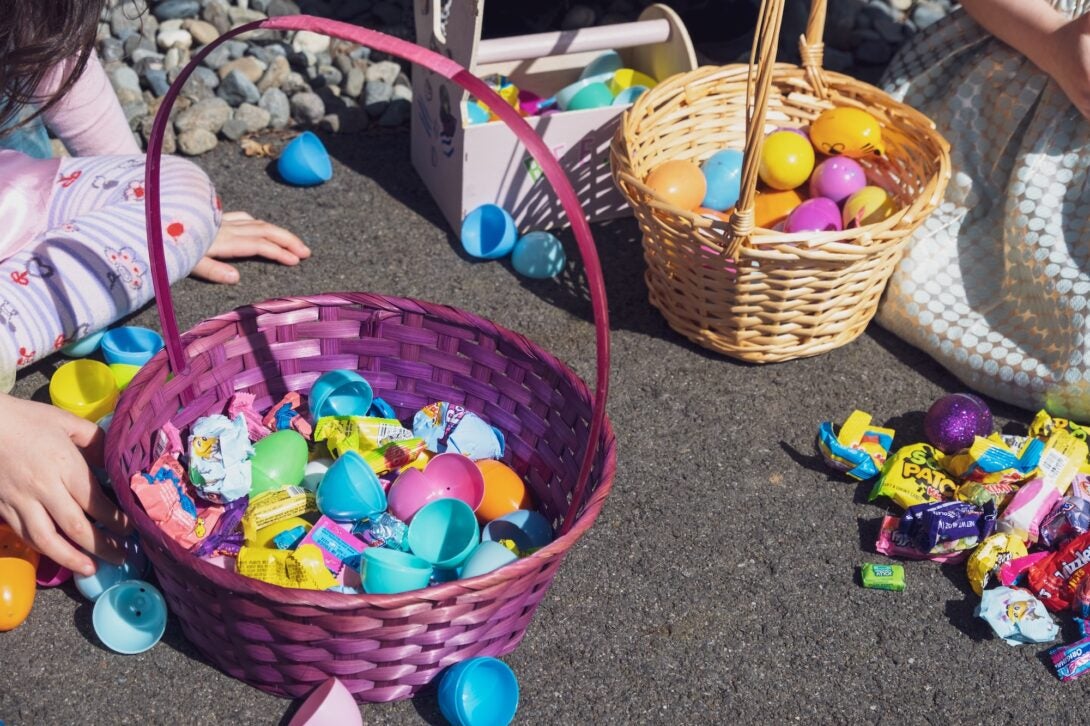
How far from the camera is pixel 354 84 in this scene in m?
2.48

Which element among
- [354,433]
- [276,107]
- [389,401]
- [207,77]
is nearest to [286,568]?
[354,433]

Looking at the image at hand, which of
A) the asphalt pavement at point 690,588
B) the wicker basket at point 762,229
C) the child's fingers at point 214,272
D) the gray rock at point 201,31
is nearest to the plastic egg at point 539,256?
the asphalt pavement at point 690,588

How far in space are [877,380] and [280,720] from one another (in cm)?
113

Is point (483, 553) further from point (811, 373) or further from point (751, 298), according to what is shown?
point (811, 373)

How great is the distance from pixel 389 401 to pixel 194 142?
921 millimetres

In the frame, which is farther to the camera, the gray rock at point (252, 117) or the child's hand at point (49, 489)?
the gray rock at point (252, 117)

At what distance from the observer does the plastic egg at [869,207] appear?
1.91 metres

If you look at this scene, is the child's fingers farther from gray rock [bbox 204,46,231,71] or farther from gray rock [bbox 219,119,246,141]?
gray rock [bbox 204,46,231,71]

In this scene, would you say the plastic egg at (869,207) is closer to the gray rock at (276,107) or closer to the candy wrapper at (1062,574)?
the candy wrapper at (1062,574)

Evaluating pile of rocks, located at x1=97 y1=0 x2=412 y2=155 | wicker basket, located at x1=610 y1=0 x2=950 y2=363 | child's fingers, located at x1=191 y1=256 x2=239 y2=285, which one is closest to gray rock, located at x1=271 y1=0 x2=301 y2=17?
pile of rocks, located at x1=97 y1=0 x2=412 y2=155

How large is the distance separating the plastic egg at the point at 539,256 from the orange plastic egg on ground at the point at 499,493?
562 mm

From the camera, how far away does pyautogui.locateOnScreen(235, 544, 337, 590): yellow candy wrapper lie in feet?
4.30

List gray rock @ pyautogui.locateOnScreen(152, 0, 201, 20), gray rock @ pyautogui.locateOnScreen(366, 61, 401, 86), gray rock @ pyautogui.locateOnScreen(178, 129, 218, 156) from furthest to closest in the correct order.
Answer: gray rock @ pyautogui.locateOnScreen(152, 0, 201, 20) → gray rock @ pyautogui.locateOnScreen(366, 61, 401, 86) → gray rock @ pyautogui.locateOnScreen(178, 129, 218, 156)

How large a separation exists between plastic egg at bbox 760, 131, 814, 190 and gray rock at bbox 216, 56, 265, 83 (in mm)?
1167
